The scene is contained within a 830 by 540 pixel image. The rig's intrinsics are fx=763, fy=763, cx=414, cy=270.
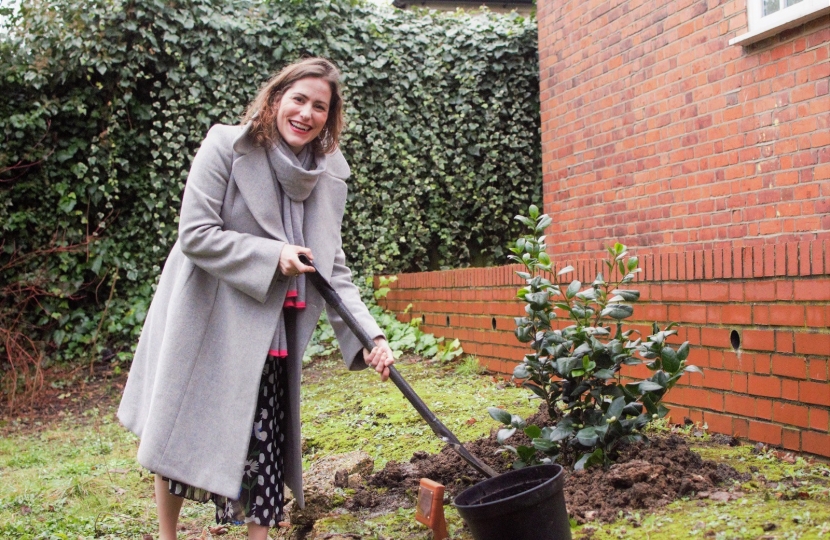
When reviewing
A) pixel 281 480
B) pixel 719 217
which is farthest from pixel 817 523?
pixel 719 217

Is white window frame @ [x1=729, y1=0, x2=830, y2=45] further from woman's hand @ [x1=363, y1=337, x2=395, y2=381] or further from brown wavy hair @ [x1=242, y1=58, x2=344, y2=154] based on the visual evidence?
woman's hand @ [x1=363, y1=337, x2=395, y2=381]

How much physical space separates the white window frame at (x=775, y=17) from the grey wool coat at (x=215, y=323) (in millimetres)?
3321

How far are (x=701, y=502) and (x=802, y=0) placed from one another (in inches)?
128

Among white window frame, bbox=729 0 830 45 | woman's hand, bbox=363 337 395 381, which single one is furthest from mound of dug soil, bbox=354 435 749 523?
white window frame, bbox=729 0 830 45

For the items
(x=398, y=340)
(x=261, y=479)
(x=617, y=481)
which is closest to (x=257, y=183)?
(x=261, y=479)

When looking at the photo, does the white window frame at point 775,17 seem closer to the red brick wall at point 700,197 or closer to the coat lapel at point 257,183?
the red brick wall at point 700,197

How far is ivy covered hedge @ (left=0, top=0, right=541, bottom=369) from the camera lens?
6.81m

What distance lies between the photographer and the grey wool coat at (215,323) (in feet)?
8.26

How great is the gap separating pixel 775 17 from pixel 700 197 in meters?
1.22

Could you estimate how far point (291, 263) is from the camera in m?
2.50

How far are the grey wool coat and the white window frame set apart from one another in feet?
10.9

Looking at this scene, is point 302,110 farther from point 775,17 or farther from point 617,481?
point 775,17

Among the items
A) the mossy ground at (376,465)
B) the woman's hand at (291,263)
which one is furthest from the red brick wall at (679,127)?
the woman's hand at (291,263)

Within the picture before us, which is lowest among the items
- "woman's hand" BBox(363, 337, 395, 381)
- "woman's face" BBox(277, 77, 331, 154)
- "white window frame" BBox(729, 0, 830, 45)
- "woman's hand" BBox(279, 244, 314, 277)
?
"woman's hand" BBox(363, 337, 395, 381)
